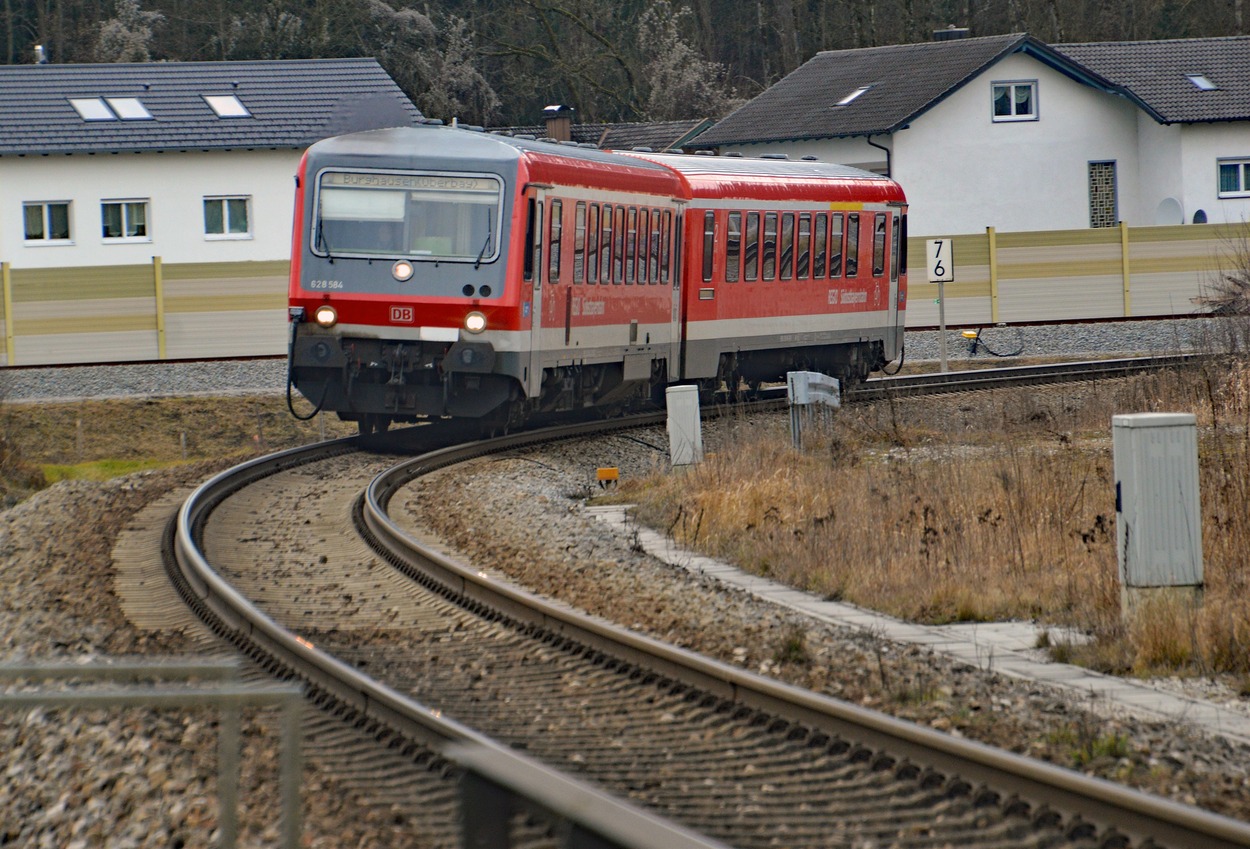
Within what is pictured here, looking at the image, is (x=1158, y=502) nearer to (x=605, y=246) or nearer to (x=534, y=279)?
(x=534, y=279)

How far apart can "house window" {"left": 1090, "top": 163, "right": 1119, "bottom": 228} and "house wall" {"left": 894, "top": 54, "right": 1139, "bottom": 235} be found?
1.04 ft

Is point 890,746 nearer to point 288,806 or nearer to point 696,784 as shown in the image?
point 696,784

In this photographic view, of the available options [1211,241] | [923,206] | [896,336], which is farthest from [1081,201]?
[896,336]

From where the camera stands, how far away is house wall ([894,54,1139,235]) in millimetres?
52281

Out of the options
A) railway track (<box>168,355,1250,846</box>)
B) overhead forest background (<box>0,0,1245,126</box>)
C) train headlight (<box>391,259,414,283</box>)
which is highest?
overhead forest background (<box>0,0,1245,126</box>)

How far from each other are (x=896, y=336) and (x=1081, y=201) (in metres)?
25.1

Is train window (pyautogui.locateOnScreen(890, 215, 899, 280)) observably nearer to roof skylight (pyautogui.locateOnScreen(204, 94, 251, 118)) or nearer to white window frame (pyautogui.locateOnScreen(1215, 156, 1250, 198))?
roof skylight (pyautogui.locateOnScreen(204, 94, 251, 118))

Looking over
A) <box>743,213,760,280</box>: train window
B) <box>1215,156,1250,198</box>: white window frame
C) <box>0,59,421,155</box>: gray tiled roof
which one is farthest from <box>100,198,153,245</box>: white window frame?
<box>1215,156,1250,198</box>: white window frame

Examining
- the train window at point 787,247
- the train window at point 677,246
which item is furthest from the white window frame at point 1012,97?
the train window at point 677,246

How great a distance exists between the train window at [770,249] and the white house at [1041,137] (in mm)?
26076

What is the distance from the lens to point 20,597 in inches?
463

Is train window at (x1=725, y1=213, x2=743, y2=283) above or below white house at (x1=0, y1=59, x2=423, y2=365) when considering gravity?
below

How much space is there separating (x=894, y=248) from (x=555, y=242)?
10.5 meters

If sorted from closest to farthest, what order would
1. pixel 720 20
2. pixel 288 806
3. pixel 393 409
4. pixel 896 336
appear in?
pixel 288 806 < pixel 393 409 < pixel 896 336 < pixel 720 20
